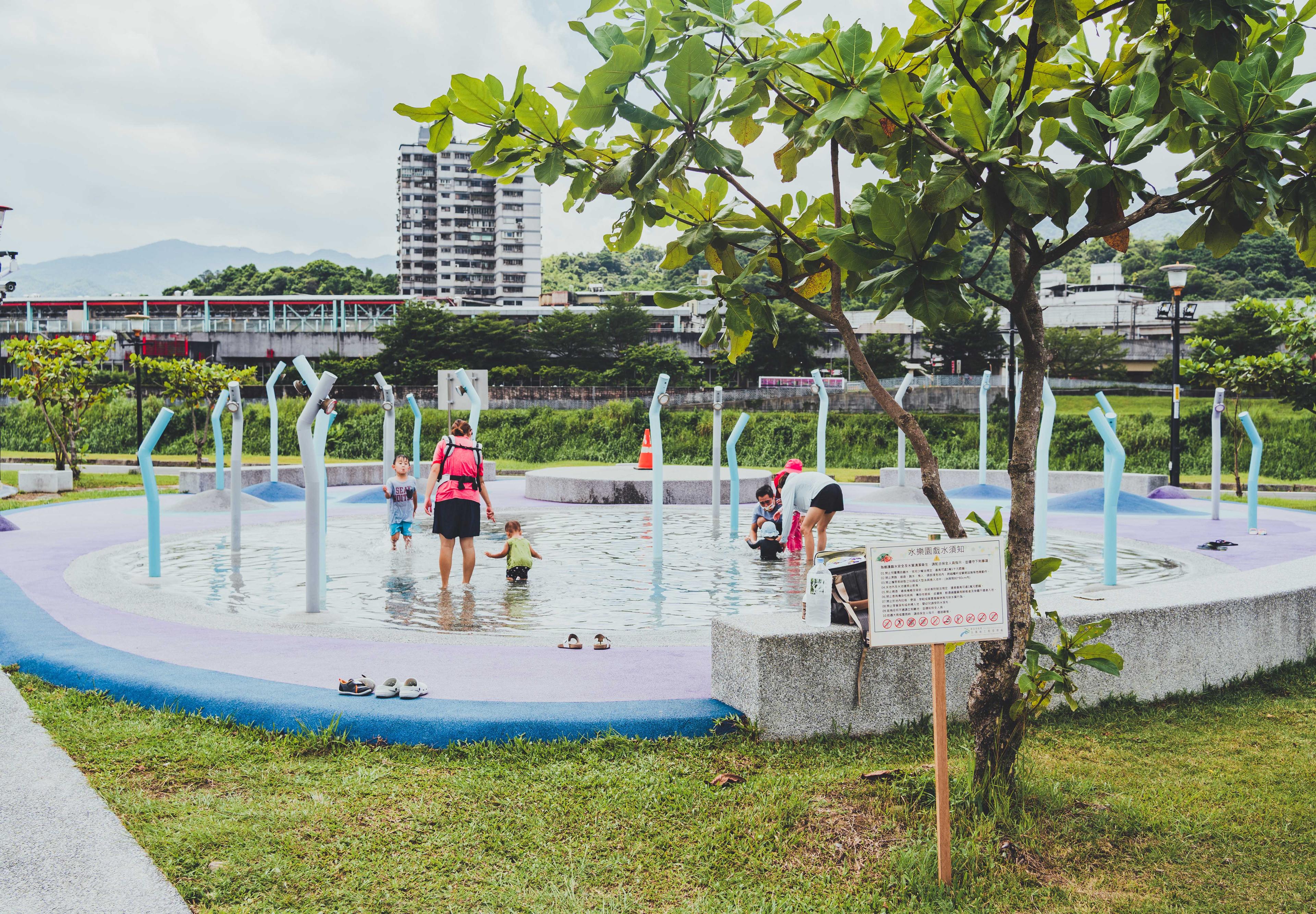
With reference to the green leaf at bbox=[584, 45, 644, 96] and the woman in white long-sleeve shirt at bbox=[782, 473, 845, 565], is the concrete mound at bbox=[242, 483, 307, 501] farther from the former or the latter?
the green leaf at bbox=[584, 45, 644, 96]

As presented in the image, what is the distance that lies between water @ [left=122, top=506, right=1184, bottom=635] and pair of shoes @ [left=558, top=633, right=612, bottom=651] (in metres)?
0.86

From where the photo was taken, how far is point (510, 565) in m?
10.6

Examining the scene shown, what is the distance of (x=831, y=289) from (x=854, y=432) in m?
34.7

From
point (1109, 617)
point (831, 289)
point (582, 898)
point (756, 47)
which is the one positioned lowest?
point (582, 898)

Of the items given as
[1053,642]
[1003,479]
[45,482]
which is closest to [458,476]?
[1053,642]

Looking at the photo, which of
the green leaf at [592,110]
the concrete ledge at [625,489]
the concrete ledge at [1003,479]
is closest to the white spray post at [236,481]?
the concrete ledge at [625,489]

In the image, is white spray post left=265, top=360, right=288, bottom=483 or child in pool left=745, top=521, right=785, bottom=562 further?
white spray post left=265, top=360, right=288, bottom=483

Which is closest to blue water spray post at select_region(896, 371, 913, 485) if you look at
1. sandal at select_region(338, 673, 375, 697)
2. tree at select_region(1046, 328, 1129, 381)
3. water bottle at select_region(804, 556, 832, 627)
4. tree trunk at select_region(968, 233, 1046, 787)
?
water bottle at select_region(804, 556, 832, 627)

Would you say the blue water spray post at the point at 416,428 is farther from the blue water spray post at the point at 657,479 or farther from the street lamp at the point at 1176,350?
the street lamp at the point at 1176,350

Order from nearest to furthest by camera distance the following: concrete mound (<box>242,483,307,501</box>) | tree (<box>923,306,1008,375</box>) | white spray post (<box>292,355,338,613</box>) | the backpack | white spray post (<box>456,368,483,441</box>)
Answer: white spray post (<box>292,355,338,613</box>)
the backpack
white spray post (<box>456,368,483,441</box>)
concrete mound (<box>242,483,307,501</box>)
tree (<box>923,306,1008,375</box>)

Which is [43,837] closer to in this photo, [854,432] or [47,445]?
[854,432]

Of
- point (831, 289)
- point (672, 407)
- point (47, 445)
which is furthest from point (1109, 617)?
point (47, 445)

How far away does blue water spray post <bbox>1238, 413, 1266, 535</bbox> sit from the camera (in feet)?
45.5

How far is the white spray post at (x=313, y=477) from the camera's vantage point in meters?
7.98
